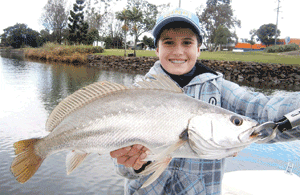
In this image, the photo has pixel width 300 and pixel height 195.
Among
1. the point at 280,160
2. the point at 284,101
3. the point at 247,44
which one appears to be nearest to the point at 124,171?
the point at 284,101

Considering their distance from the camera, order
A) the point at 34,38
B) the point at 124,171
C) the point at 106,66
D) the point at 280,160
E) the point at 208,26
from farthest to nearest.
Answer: the point at 34,38, the point at 208,26, the point at 106,66, the point at 280,160, the point at 124,171

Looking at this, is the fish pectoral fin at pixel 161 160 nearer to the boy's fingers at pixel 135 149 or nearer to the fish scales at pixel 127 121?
the fish scales at pixel 127 121

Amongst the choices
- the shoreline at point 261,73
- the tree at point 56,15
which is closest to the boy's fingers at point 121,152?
the shoreline at point 261,73

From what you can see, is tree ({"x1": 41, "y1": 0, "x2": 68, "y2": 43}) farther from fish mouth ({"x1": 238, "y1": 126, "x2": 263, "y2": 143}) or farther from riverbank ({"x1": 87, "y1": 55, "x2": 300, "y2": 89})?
fish mouth ({"x1": 238, "y1": 126, "x2": 263, "y2": 143})

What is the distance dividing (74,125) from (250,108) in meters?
1.53

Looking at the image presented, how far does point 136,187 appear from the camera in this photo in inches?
93.0

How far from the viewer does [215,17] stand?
58.0 meters

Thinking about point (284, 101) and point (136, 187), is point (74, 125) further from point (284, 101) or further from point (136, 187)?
point (284, 101)

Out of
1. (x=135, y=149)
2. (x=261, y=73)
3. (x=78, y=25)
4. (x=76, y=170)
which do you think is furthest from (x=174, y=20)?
(x=78, y=25)

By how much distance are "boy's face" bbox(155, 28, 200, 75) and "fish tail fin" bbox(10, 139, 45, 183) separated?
1.51m

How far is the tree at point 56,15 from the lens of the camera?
232 ft

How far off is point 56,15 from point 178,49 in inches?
3097

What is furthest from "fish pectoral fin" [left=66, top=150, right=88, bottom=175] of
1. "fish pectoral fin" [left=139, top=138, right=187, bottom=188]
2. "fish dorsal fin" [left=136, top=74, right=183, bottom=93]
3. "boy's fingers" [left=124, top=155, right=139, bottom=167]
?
"fish dorsal fin" [left=136, top=74, right=183, bottom=93]

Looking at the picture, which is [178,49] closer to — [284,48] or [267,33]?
[284,48]
